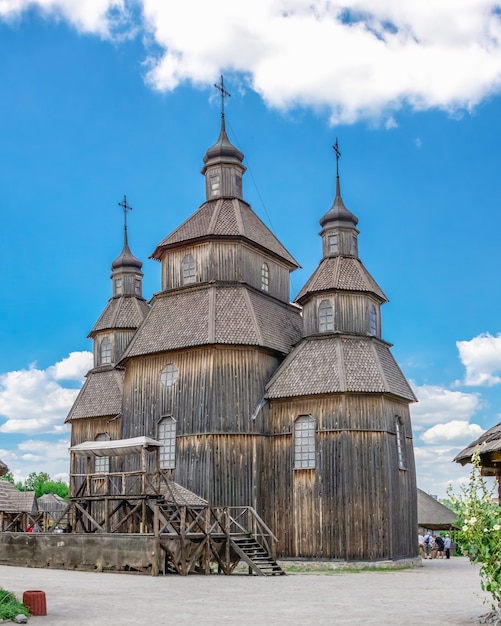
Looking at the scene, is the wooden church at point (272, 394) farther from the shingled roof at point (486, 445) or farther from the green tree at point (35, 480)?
the green tree at point (35, 480)

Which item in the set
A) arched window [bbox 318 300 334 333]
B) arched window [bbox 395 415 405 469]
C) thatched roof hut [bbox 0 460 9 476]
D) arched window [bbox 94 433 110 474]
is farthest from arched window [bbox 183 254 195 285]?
thatched roof hut [bbox 0 460 9 476]

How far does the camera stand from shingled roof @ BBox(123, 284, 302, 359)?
31.1m

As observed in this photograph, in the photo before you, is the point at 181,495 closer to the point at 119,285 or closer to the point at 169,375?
the point at 169,375

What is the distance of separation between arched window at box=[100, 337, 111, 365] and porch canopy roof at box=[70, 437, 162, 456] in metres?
12.9

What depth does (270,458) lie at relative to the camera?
3100 cm

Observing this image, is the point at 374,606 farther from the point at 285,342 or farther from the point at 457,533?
the point at 285,342

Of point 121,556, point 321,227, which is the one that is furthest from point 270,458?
point 321,227

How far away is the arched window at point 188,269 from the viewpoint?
33875 millimetres

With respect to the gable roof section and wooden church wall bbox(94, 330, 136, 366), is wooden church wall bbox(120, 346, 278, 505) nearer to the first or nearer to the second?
the gable roof section

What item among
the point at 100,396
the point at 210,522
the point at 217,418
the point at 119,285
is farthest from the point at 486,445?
the point at 119,285

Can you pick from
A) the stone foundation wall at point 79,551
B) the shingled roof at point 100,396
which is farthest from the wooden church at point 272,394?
the shingled roof at point 100,396

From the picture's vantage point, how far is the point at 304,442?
30609 millimetres

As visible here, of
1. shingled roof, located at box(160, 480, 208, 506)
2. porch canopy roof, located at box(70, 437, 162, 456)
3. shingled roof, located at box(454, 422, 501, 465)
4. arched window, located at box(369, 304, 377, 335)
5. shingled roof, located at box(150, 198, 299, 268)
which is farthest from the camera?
shingled roof, located at box(150, 198, 299, 268)

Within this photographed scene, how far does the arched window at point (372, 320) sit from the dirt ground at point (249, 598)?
10.2 meters
